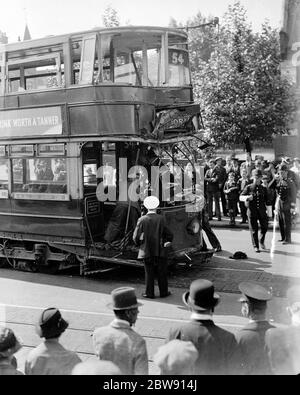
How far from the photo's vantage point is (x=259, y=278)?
383 inches

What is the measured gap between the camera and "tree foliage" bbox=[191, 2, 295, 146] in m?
18.1

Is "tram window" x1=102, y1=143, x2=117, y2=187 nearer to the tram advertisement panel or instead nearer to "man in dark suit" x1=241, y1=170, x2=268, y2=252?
the tram advertisement panel

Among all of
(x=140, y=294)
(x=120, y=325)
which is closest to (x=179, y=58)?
(x=140, y=294)

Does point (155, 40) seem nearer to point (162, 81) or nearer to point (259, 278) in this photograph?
point (162, 81)

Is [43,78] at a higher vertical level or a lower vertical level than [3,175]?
higher

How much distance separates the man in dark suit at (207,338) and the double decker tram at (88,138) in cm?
564

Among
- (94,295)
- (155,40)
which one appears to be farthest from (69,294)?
(155,40)

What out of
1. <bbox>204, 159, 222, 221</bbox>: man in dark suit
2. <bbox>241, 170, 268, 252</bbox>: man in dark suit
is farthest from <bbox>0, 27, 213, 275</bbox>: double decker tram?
<bbox>204, 159, 222, 221</bbox>: man in dark suit

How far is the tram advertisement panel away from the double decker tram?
20mm

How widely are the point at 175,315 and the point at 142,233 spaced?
1.61m

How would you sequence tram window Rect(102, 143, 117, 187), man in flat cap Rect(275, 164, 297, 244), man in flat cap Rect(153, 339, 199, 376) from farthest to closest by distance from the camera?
man in flat cap Rect(275, 164, 297, 244) < tram window Rect(102, 143, 117, 187) < man in flat cap Rect(153, 339, 199, 376)

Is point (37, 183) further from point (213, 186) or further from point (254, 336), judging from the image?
point (254, 336)

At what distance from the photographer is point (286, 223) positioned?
1252cm

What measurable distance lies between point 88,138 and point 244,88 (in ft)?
32.8
